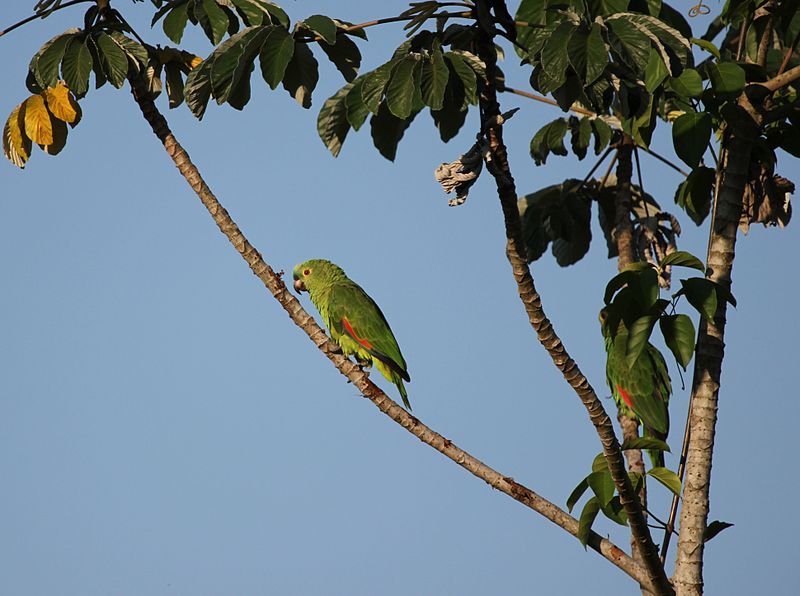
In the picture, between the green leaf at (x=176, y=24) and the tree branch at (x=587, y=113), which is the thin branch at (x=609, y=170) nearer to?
the tree branch at (x=587, y=113)

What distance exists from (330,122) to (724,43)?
4228 mm

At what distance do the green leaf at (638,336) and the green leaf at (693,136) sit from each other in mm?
835

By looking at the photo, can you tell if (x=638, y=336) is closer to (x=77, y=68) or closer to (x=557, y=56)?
(x=557, y=56)

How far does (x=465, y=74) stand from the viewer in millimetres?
3773

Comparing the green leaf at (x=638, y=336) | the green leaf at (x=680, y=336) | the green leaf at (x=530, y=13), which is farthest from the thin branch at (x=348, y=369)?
the green leaf at (x=530, y=13)

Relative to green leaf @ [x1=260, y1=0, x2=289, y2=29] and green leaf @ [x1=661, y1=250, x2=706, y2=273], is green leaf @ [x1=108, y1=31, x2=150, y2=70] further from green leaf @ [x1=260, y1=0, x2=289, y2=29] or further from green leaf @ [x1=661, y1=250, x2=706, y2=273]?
green leaf @ [x1=661, y1=250, x2=706, y2=273]

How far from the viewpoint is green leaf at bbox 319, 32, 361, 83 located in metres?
4.57

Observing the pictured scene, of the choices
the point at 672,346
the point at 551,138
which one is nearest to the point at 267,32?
the point at 672,346

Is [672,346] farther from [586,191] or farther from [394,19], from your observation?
[586,191]

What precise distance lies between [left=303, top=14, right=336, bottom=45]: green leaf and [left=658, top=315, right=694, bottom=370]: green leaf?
200cm

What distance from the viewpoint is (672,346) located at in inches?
162

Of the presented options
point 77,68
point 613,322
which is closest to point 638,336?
point 613,322

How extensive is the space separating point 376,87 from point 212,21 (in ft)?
3.05

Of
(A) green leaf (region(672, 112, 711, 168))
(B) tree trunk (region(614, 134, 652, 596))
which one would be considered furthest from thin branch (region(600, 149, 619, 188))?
(A) green leaf (region(672, 112, 711, 168))
